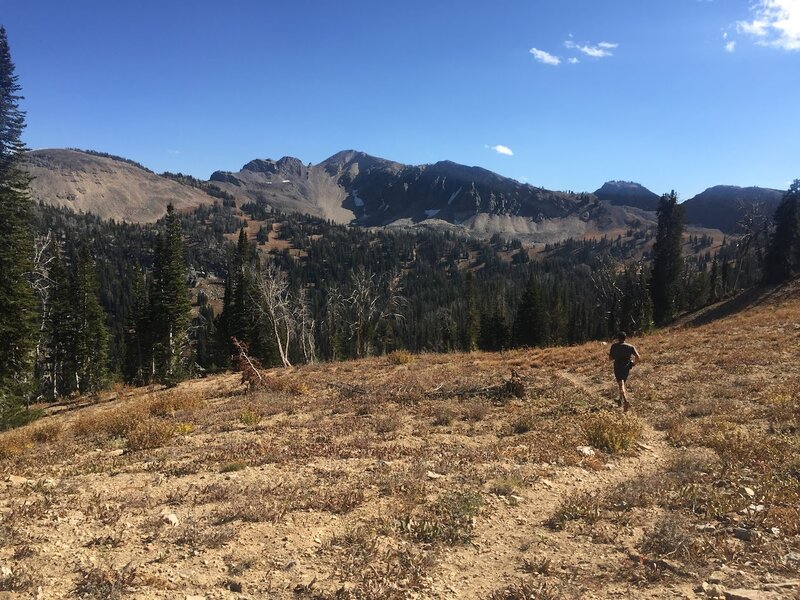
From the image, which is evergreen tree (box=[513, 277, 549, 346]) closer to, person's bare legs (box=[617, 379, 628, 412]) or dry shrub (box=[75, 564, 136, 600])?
person's bare legs (box=[617, 379, 628, 412])

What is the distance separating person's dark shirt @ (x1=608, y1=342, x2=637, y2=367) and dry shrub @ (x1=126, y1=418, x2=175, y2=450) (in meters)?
14.3

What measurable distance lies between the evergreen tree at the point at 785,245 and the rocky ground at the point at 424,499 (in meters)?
60.7

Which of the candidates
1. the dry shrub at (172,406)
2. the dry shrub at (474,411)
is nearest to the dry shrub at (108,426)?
the dry shrub at (172,406)

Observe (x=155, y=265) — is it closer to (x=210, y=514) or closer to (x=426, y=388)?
(x=426, y=388)

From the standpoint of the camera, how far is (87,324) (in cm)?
5297

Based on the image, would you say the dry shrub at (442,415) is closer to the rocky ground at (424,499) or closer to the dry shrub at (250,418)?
the rocky ground at (424,499)

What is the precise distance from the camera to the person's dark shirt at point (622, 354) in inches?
616

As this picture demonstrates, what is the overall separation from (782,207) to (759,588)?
8291 cm

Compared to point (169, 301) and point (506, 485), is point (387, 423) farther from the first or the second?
point (169, 301)

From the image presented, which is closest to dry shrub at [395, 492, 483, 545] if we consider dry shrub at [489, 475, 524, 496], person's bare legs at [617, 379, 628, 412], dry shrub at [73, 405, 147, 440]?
dry shrub at [489, 475, 524, 496]

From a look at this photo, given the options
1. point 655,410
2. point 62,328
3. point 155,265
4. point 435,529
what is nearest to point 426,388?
point 655,410

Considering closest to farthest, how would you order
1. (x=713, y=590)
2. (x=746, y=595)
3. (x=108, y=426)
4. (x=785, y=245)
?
1. (x=746, y=595)
2. (x=713, y=590)
3. (x=108, y=426)
4. (x=785, y=245)

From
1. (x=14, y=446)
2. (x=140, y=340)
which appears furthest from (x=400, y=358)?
(x=140, y=340)

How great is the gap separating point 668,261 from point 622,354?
2654 inches
